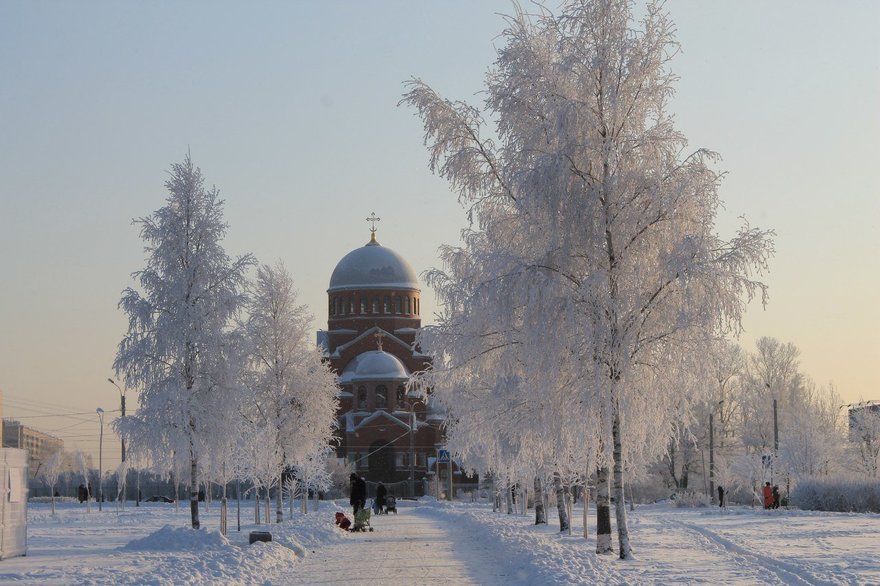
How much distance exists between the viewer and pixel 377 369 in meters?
84.9

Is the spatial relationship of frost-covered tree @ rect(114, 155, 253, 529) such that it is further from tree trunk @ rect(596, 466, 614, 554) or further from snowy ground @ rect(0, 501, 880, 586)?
tree trunk @ rect(596, 466, 614, 554)

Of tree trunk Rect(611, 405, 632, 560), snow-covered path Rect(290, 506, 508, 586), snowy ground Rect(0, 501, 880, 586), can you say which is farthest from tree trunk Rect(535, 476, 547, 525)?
tree trunk Rect(611, 405, 632, 560)

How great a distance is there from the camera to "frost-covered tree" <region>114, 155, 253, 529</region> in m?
28.4

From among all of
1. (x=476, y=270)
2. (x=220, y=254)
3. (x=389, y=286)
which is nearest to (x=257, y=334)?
(x=220, y=254)

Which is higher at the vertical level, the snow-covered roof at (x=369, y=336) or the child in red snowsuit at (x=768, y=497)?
the snow-covered roof at (x=369, y=336)

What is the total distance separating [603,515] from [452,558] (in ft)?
9.68

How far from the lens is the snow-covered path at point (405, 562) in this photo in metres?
16.5

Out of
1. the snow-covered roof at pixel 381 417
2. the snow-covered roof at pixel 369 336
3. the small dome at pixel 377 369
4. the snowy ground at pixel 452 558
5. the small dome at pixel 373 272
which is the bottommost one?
the snowy ground at pixel 452 558

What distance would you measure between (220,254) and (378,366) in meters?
56.1

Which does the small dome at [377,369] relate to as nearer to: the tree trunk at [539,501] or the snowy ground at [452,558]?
the tree trunk at [539,501]

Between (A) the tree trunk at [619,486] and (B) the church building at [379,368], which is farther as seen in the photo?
(B) the church building at [379,368]

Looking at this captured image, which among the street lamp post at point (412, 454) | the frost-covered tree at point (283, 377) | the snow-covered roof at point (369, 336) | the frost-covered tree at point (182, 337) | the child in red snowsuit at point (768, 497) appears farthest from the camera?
the snow-covered roof at point (369, 336)

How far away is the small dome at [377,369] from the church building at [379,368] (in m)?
0.08

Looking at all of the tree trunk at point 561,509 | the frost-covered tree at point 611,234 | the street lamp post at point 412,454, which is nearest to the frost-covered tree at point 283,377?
the tree trunk at point 561,509
